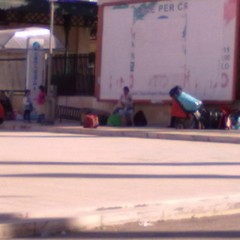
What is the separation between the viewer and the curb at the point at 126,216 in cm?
1089

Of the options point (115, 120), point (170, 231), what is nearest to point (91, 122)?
point (115, 120)

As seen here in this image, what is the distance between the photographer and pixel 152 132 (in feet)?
90.5

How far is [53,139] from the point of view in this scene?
25.7 metres

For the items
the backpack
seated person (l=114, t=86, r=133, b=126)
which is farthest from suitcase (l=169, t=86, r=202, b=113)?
the backpack

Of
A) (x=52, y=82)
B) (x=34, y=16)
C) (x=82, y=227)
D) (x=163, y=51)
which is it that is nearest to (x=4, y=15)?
(x=34, y=16)

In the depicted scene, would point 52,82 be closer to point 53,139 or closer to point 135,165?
point 53,139

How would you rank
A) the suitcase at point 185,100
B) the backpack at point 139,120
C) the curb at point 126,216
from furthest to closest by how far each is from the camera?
the backpack at point 139,120
the suitcase at point 185,100
the curb at point 126,216

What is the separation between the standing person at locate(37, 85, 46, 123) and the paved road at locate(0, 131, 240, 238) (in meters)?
8.27

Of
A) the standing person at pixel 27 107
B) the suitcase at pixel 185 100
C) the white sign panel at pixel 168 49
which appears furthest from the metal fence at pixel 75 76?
the suitcase at pixel 185 100

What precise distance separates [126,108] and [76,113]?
9.97ft

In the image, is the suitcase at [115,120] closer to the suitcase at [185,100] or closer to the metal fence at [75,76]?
the suitcase at [185,100]

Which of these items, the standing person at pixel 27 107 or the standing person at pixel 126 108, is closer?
the standing person at pixel 126 108

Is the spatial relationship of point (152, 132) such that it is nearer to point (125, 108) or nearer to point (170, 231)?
point (125, 108)

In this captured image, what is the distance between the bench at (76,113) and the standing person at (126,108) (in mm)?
1171
